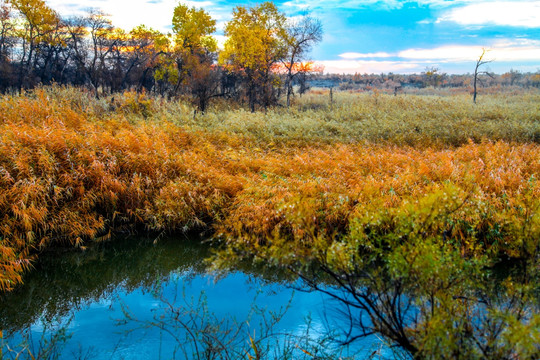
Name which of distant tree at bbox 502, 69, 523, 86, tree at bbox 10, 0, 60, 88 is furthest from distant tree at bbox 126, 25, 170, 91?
distant tree at bbox 502, 69, 523, 86

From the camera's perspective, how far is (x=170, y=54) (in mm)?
27422

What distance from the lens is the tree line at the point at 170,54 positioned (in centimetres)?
2346

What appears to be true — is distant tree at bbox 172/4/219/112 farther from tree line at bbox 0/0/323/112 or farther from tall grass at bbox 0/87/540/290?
tall grass at bbox 0/87/540/290

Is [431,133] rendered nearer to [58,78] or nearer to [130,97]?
[130,97]

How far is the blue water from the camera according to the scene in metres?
4.01

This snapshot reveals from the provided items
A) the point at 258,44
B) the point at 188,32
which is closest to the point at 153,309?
the point at 258,44

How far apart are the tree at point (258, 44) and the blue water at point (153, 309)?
674 inches

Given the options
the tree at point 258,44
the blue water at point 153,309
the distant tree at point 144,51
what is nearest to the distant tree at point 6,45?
the distant tree at point 144,51

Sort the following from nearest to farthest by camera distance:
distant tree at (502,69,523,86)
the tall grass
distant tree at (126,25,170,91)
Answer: the tall grass, distant tree at (126,25,170,91), distant tree at (502,69,523,86)

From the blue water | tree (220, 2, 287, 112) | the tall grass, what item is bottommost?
the blue water

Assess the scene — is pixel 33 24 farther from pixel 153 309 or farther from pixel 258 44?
pixel 153 309

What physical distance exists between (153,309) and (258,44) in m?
20.2

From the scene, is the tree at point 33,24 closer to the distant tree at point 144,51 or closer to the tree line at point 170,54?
the tree line at point 170,54

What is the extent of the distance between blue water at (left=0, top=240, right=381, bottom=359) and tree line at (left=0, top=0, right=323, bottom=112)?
55.2ft
